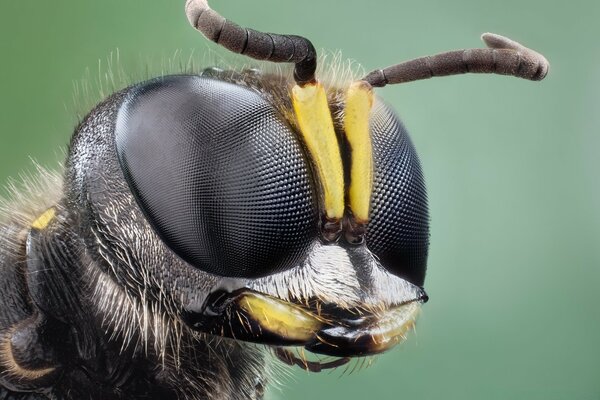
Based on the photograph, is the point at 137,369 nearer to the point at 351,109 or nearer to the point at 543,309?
the point at 351,109

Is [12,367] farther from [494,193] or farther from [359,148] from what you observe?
[494,193]

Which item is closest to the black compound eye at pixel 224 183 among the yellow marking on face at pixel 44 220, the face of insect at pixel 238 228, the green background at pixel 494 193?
the face of insect at pixel 238 228

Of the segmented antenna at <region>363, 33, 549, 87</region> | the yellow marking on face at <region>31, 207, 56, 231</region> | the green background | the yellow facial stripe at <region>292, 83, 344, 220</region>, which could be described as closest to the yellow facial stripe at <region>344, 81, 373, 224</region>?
the yellow facial stripe at <region>292, 83, 344, 220</region>

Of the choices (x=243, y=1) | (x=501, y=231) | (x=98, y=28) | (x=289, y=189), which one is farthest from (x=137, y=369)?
(x=501, y=231)

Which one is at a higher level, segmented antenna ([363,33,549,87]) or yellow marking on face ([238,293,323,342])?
segmented antenna ([363,33,549,87])

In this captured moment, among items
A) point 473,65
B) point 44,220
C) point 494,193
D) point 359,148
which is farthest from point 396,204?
point 494,193

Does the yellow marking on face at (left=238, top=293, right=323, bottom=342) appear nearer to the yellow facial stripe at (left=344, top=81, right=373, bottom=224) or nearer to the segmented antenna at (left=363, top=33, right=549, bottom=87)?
the yellow facial stripe at (left=344, top=81, right=373, bottom=224)
